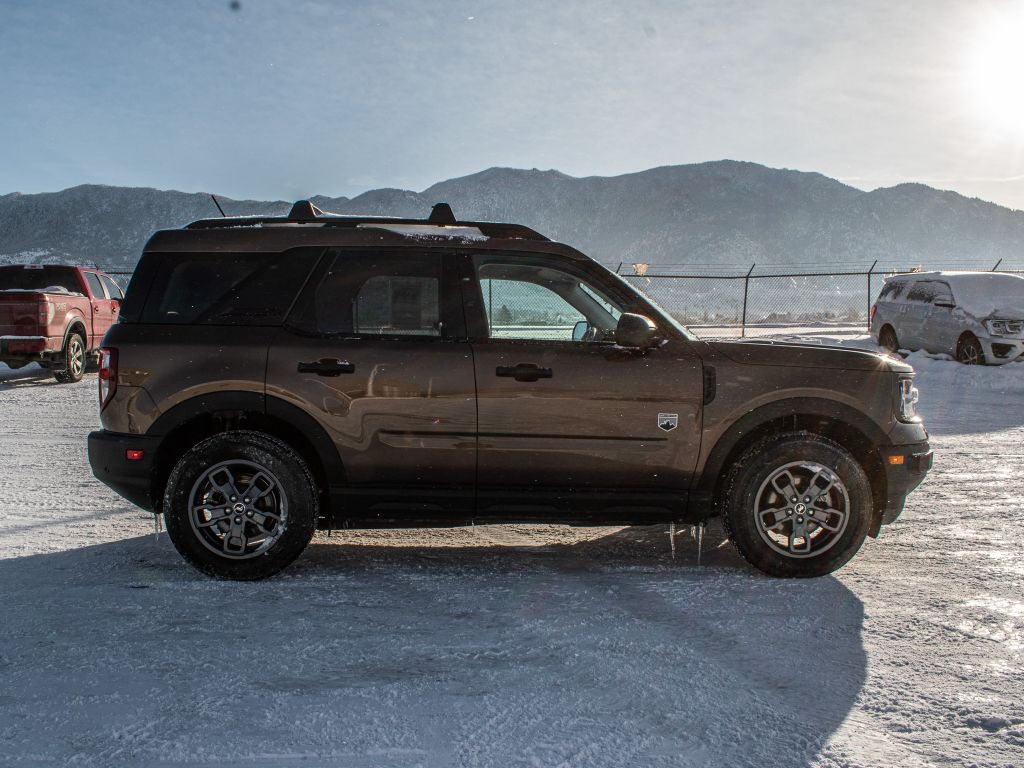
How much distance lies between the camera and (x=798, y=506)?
4660 mm

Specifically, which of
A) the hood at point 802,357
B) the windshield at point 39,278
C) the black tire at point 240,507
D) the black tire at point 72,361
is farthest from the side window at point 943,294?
the windshield at point 39,278

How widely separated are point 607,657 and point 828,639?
1026 mm

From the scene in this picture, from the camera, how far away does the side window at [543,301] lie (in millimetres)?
4746

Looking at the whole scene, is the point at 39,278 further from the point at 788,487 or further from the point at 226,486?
the point at 788,487

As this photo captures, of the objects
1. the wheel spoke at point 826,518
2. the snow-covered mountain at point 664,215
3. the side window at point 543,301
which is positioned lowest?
the wheel spoke at point 826,518

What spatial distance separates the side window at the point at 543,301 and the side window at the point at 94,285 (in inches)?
503

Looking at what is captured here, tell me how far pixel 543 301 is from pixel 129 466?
7.97 feet

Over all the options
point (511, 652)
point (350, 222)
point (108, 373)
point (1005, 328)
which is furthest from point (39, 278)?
point (1005, 328)

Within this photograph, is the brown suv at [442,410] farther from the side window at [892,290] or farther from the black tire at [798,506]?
the side window at [892,290]

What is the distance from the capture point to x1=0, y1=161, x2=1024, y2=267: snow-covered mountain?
15438 cm

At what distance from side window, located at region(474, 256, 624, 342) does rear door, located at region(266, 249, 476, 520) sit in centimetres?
25

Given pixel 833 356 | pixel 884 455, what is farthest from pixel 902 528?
pixel 833 356

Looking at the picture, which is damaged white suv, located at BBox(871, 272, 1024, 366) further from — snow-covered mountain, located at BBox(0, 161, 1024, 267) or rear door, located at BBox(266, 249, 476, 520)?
snow-covered mountain, located at BBox(0, 161, 1024, 267)

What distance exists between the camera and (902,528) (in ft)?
18.7
